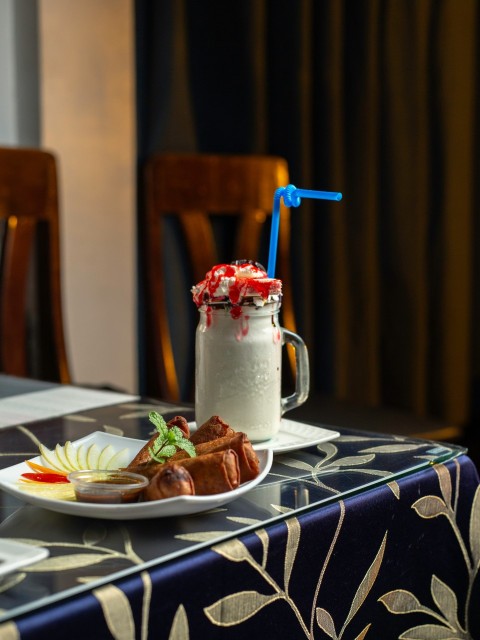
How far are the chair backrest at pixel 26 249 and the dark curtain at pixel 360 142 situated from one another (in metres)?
0.50

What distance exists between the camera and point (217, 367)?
0.87m

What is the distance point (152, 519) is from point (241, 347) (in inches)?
9.4

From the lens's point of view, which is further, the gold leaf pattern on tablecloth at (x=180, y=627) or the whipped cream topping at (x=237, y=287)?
the whipped cream topping at (x=237, y=287)

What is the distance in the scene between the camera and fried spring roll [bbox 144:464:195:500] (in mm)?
632

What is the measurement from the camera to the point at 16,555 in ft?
1.86

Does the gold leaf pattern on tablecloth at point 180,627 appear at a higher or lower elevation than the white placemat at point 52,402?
lower

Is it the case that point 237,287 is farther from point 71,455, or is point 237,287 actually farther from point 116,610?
point 116,610

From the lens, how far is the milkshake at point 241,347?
2.78 feet

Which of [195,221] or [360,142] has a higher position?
[360,142]

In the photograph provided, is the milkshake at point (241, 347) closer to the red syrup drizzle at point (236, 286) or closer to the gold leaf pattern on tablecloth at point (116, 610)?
the red syrup drizzle at point (236, 286)

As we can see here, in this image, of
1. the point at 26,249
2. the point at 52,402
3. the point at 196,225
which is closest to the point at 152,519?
the point at 52,402

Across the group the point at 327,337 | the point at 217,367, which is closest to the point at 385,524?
the point at 217,367

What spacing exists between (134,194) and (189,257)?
1.59 ft

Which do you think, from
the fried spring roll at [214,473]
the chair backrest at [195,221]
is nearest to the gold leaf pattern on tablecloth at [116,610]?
the fried spring roll at [214,473]
